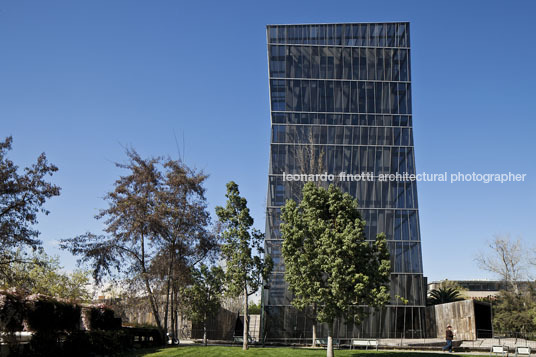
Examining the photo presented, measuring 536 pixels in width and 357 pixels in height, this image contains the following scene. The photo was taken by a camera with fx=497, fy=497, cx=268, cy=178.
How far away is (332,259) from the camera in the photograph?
72.2 feet

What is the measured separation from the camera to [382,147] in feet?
170

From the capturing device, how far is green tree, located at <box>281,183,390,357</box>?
21781mm

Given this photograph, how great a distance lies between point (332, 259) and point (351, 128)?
105ft

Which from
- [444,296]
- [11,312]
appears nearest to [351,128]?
[444,296]

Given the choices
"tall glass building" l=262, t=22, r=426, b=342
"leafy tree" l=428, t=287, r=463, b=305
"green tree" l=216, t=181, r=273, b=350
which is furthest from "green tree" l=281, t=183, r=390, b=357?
"leafy tree" l=428, t=287, r=463, b=305

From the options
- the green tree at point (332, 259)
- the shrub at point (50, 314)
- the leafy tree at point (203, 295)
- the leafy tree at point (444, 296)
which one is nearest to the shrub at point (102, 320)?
the shrub at point (50, 314)

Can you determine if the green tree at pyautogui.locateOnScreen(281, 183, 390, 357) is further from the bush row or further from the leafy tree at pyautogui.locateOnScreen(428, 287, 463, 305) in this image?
the leafy tree at pyautogui.locateOnScreen(428, 287, 463, 305)

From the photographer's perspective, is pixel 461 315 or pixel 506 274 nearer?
pixel 461 315

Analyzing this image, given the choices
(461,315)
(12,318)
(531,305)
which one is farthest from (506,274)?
(12,318)

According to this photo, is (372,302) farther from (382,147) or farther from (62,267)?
(62,267)

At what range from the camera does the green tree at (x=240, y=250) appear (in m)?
27.7

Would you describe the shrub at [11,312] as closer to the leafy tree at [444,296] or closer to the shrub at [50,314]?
the shrub at [50,314]

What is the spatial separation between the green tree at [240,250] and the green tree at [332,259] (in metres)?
4.07

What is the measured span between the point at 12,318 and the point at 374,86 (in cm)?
4378
